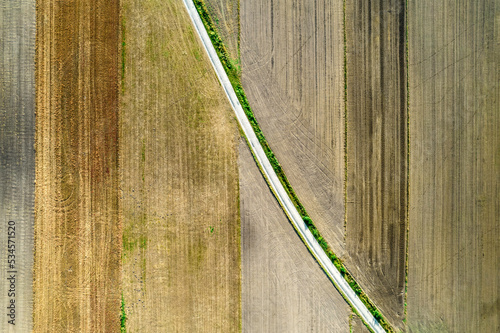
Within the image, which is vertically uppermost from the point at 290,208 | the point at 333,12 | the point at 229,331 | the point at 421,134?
the point at 333,12

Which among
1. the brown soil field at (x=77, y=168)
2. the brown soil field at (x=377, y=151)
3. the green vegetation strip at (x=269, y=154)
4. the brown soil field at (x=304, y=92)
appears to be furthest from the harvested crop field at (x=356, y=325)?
the brown soil field at (x=77, y=168)

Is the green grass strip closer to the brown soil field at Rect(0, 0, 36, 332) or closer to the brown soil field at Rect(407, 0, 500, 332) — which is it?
the brown soil field at Rect(0, 0, 36, 332)

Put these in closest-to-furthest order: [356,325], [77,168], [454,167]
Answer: [77,168] < [356,325] < [454,167]

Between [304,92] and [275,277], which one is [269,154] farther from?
[275,277]

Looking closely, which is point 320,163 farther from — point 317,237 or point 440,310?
point 440,310

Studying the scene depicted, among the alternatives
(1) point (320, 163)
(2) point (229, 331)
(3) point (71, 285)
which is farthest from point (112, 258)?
(1) point (320, 163)

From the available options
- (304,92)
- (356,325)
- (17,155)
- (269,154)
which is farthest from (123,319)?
(304,92)

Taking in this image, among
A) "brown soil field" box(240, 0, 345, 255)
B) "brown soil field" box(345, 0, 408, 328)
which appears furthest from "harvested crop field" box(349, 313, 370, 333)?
"brown soil field" box(240, 0, 345, 255)
